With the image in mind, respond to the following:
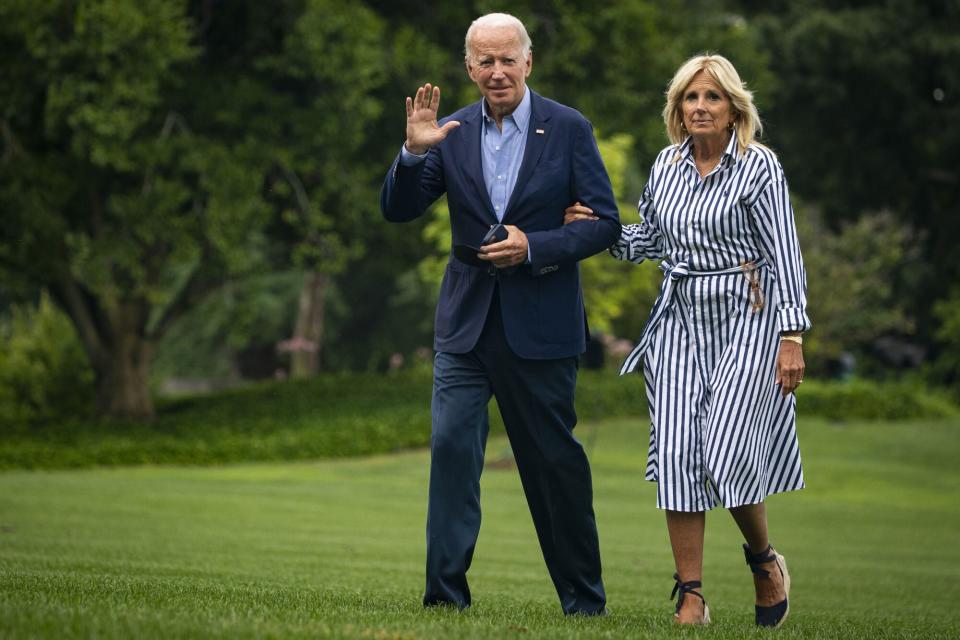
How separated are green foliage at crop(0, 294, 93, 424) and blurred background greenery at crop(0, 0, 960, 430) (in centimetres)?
5

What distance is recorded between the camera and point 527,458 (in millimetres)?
6098

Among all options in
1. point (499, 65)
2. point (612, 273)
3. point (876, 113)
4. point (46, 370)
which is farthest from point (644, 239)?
point (876, 113)

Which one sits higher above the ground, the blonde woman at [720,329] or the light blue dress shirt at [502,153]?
the light blue dress shirt at [502,153]

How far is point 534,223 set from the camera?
6027 millimetres

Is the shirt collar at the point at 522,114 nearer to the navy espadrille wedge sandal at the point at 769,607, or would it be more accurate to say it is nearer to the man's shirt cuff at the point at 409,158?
the man's shirt cuff at the point at 409,158

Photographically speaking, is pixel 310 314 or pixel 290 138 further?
pixel 310 314

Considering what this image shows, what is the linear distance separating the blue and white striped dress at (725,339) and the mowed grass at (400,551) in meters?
0.65

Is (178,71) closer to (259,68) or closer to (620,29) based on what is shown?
(259,68)

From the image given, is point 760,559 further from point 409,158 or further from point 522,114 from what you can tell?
point 409,158

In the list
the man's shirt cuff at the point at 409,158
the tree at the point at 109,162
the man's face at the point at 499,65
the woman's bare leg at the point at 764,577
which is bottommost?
the woman's bare leg at the point at 764,577

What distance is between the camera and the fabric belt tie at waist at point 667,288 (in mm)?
6082

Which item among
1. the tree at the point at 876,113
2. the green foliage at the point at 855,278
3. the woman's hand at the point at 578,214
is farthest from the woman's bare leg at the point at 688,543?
the tree at the point at 876,113

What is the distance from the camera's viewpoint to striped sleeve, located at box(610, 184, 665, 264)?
6398mm

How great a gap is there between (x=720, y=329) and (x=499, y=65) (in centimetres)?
142
